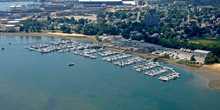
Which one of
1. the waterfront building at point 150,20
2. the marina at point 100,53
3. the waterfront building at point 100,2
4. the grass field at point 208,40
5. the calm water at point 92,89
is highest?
the waterfront building at point 100,2

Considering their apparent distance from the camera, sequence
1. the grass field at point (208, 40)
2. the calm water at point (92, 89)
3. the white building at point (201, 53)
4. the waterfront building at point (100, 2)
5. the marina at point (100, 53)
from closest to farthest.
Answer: the calm water at point (92, 89)
the marina at point (100, 53)
the white building at point (201, 53)
the grass field at point (208, 40)
the waterfront building at point (100, 2)

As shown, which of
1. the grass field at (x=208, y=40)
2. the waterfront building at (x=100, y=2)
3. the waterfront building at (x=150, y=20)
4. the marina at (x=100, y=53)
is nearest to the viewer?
the marina at (x=100, y=53)

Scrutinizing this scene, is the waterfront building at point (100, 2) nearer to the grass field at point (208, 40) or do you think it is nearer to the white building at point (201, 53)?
the grass field at point (208, 40)

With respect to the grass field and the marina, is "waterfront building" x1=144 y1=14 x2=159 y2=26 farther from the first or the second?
the marina

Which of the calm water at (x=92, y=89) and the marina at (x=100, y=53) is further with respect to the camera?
the marina at (x=100, y=53)

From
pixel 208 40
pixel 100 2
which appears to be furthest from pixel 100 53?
pixel 100 2

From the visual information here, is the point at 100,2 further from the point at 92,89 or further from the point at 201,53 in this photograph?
the point at 92,89

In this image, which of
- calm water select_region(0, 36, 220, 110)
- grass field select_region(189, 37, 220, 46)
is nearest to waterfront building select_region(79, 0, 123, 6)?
grass field select_region(189, 37, 220, 46)

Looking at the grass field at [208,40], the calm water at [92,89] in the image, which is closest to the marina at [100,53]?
the calm water at [92,89]
